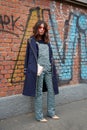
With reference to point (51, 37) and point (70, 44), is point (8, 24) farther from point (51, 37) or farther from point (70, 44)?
point (70, 44)

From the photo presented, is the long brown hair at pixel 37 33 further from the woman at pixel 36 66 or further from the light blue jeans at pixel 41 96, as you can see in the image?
the light blue jeans at pixel 41 96

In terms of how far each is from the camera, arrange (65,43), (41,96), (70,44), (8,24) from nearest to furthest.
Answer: (41,96)
(8,24)
(65,43)
(70,44)

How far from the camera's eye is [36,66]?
5648mm

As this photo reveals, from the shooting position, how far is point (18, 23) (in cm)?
609

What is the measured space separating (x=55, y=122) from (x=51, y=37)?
193 centimetres

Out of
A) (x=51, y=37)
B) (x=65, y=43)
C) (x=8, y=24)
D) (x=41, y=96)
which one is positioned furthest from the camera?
(x=65, y=43)

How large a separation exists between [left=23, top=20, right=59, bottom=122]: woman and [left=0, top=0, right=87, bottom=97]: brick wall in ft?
1.33

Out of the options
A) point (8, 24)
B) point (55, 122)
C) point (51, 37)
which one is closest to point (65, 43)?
point (51, 37)

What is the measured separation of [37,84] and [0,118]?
0.89 meters

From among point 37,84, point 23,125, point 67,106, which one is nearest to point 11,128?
point 23,125

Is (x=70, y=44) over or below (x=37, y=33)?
below

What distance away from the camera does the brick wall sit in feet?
19.4

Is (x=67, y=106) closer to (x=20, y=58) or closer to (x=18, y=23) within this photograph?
(x=20, y=58)

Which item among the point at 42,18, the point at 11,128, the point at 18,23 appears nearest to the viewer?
the point at 11,128
